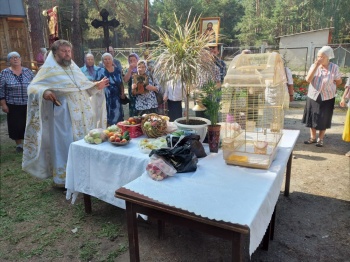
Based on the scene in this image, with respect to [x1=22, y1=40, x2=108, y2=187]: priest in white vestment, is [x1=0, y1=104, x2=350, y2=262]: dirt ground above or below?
below

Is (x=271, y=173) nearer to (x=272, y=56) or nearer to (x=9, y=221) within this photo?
(x=272, y=56)

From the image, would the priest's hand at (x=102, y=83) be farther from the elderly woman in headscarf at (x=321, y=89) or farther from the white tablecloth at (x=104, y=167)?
the elderly woman in headscarf at (x=321, y=89)

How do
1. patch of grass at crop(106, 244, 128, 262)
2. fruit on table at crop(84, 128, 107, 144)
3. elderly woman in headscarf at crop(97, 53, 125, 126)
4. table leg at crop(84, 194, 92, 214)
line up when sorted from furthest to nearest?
elderly woman in headscarf at crop(97, 53, 125, 126) < table leg at crop(84, 194, 92, 214) < fruit on table at crop(84, 128, 107, 144) < patch of grass at crop(106, 244, 128, 262)

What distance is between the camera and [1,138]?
20.7ft

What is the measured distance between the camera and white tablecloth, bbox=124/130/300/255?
1.51m

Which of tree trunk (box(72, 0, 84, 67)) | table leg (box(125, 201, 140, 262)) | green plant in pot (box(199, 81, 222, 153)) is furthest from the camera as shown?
tree trunk (box(72, 0, 84, 67))

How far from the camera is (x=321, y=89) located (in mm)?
4727

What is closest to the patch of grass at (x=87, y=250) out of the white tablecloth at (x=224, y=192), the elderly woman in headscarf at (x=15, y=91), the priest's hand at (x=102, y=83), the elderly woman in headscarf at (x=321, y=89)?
the white tablecloth at (x=224, y=192)

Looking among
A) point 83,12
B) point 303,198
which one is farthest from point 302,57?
point 83,12

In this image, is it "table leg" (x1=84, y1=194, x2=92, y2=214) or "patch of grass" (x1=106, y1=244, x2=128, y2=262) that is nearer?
"patch of grass" (x1=106, y1=244, x2=128, y2=262)

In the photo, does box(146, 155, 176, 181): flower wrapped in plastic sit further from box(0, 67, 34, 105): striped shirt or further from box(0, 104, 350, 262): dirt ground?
box(0, 67, 34, 105): striped shirt

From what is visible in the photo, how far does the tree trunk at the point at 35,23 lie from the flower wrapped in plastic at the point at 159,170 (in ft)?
28.5

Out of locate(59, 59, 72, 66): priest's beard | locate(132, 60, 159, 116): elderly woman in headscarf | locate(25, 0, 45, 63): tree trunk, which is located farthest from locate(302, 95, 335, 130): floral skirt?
locate(25, 0, 45, 63): tree trunk

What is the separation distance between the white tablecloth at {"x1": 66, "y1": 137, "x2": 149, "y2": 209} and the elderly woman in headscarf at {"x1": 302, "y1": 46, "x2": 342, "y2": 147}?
11.3 ft
